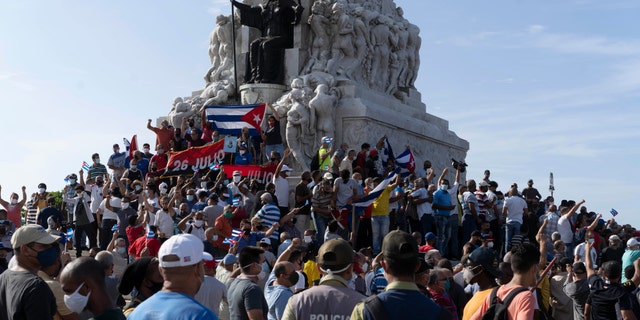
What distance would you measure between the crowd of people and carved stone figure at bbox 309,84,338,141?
108cm

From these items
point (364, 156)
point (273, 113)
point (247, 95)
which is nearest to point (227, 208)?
point (364, 156)

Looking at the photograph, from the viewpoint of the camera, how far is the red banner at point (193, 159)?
70.5ft

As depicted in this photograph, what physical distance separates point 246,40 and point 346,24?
3.03m

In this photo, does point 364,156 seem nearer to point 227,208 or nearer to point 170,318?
point 227,208

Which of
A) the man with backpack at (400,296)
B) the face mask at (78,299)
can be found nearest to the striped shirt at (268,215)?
the face mask at (78,299)

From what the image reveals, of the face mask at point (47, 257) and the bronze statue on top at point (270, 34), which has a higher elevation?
the bronze statue on top at point (270, 34)

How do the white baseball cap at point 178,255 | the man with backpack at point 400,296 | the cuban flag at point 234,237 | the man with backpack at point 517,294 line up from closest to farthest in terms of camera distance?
the white baseball cap at point 178,255 → the man with backpack at point 400,296 → the man with backpack at point 517,294 → the cuban flag at point 234,237

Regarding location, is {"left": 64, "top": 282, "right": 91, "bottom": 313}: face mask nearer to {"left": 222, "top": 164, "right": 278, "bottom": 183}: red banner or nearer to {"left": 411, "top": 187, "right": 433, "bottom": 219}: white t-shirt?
{"left": 411, "top": 187, "right": 433, "bottom": 219}: white t-shirt

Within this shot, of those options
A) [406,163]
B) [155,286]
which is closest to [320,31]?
[406,163]

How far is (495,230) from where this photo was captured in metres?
20.0

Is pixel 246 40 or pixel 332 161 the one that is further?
pixel 246 40

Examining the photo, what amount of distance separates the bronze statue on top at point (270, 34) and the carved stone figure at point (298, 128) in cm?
189

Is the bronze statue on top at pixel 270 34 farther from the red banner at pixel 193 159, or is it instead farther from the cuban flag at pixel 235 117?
the red banner at pixel 193 159

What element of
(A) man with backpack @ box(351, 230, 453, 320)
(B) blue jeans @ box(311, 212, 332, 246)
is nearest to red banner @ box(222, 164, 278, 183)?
(B) blue jeans @ box(311, 212, 332, 246)
